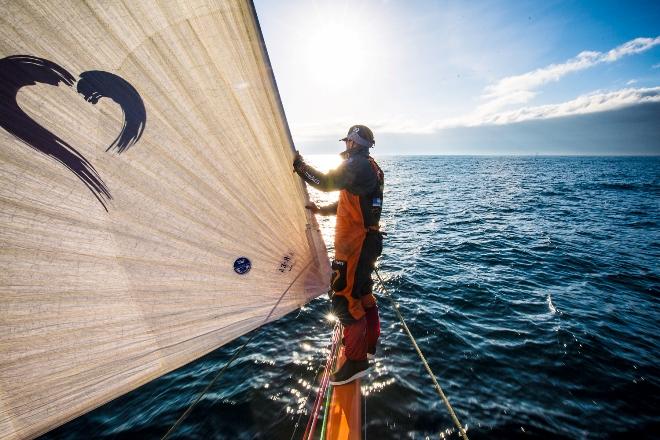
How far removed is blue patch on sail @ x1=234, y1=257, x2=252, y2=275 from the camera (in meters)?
2.71

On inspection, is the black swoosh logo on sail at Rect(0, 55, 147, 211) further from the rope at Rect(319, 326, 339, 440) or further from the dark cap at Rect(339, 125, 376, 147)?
the rope at Rect(319, 326, 339, 440)

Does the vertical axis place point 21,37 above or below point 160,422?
above

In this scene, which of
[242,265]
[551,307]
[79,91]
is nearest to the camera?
[79,91]

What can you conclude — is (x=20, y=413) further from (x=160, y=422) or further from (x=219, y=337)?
(x=160, y=422)

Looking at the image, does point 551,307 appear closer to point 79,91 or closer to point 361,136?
point 361,136

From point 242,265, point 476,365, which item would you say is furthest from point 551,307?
point 242,265

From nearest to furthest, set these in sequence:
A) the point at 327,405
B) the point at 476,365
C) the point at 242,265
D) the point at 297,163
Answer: the point at 242,265 < the point at 297,163 < the point at 327,405 < the point at 476,365

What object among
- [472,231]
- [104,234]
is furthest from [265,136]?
[472,231]

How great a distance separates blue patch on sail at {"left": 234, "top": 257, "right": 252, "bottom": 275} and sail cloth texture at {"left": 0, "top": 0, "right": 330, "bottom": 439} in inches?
0.5

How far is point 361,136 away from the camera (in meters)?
3.37

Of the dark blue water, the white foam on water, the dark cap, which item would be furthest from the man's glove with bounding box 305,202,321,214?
the white foam on water

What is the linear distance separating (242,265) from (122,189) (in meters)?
1.20

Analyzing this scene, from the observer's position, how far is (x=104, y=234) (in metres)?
1.88

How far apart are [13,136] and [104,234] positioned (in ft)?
2.26
